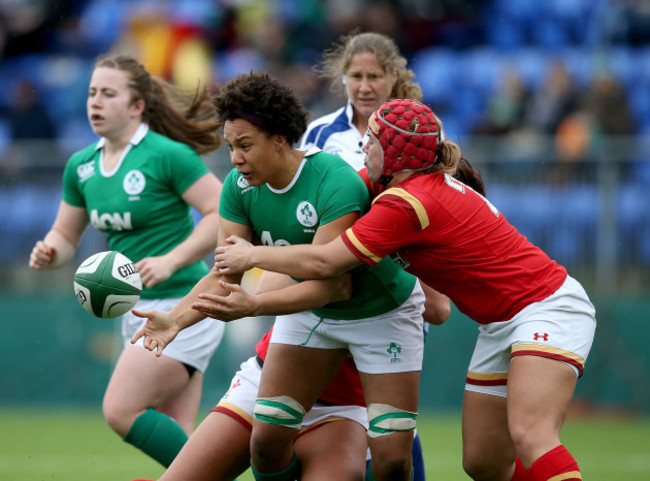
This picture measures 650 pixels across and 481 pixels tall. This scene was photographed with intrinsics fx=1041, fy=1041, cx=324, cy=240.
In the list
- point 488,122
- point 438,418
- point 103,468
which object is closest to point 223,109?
point 103,468

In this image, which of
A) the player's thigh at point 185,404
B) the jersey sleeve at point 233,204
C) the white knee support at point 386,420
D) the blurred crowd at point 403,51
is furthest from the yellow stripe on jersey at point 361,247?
the blurred crowd at point 403,51

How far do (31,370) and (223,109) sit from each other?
7.68m

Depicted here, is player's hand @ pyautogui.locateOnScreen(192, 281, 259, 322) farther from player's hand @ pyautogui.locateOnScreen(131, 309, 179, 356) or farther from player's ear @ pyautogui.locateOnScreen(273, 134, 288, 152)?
player's ear @ pyautogui.locateOnScreen(273, 134, 288, 152)

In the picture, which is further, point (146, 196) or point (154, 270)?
point (146, 196)

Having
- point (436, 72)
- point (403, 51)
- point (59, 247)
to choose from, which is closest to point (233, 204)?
point (59, 247)

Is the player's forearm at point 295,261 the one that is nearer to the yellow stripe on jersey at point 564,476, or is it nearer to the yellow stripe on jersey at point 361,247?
the yellow stripe on jersey at point 361,247

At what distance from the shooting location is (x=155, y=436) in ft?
19.1

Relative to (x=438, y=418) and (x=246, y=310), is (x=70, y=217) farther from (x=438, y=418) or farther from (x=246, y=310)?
(x=438, y=418)

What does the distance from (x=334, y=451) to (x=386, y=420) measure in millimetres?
425

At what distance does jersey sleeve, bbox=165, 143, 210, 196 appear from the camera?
20.4 ft

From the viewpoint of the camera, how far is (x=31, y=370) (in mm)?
11633

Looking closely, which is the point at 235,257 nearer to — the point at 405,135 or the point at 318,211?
the point at 318,211

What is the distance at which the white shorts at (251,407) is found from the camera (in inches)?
204

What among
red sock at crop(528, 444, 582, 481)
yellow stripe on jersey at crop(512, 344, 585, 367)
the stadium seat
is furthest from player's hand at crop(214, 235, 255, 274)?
the stadium seat
